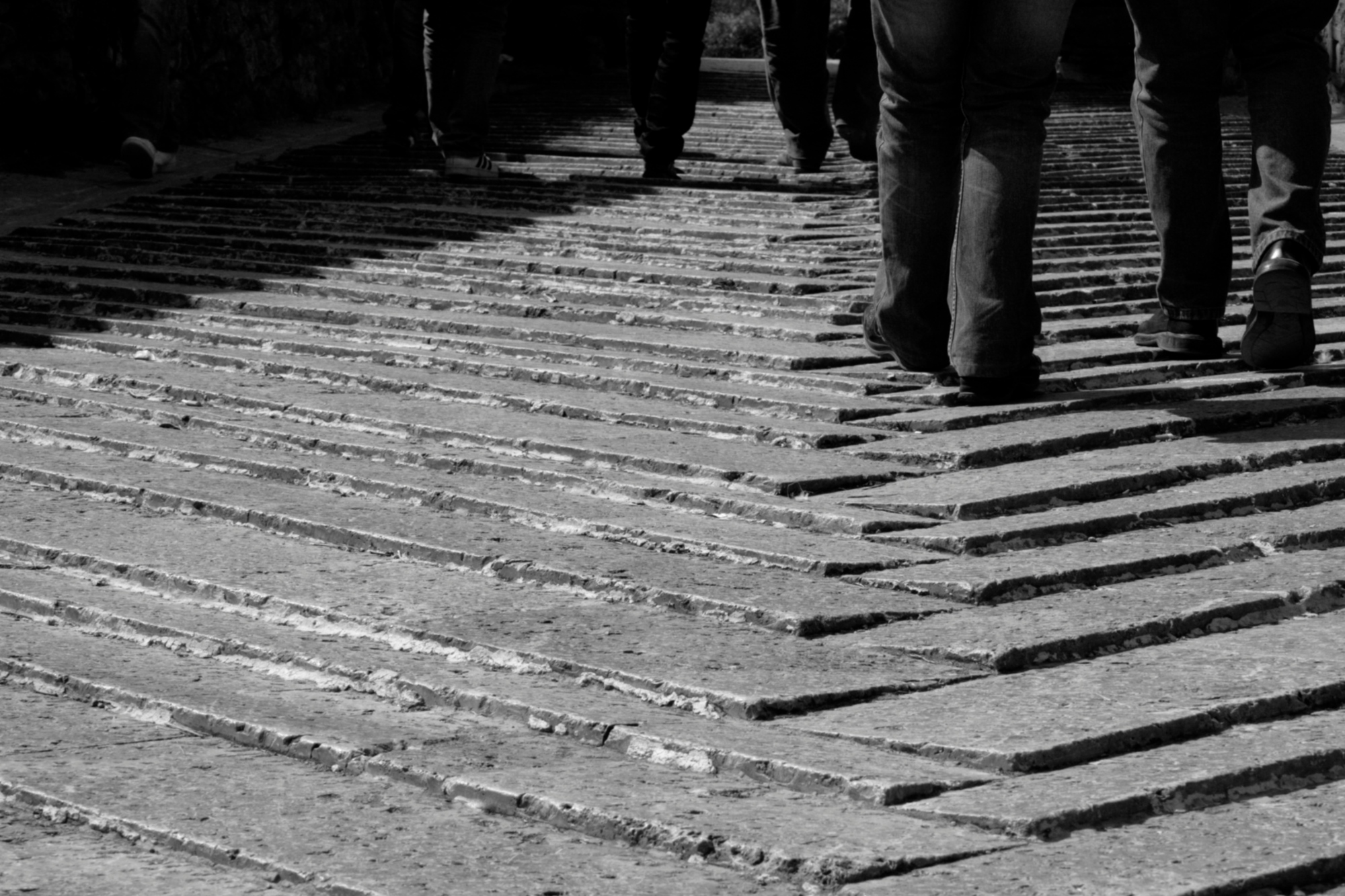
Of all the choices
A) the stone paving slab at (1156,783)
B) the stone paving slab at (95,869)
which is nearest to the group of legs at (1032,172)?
the stone paving slab at (1156,783)

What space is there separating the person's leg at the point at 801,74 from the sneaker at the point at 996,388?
3329 millimetres

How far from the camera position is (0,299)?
18.1ft

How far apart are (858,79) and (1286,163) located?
10.2ft

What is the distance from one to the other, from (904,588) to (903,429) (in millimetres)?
949

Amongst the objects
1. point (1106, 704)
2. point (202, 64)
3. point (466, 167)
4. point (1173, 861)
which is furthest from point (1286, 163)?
point (202, 64)

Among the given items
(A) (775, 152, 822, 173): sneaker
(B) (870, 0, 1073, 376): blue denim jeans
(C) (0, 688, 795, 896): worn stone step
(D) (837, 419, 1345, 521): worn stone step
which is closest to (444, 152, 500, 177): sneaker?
(A) (775, 152, 822, 173): sneaker

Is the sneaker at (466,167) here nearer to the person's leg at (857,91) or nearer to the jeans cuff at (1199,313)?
the person's leg at (857,91)

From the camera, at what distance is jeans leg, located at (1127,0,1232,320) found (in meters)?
4.07

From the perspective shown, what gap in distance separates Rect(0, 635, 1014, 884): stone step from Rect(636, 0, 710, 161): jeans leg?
4.83 metres

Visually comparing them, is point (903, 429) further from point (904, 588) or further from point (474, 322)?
point (474, 322)

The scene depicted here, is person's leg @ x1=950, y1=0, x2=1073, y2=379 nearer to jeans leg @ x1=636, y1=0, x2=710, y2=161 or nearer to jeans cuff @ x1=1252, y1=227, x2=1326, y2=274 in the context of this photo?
jeans cuff @ x1=1252, y1=227, x2=1326, y2=274

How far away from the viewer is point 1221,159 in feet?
13.5

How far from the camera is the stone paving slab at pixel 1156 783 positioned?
1937 mm

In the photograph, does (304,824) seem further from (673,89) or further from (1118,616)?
(673,89)
